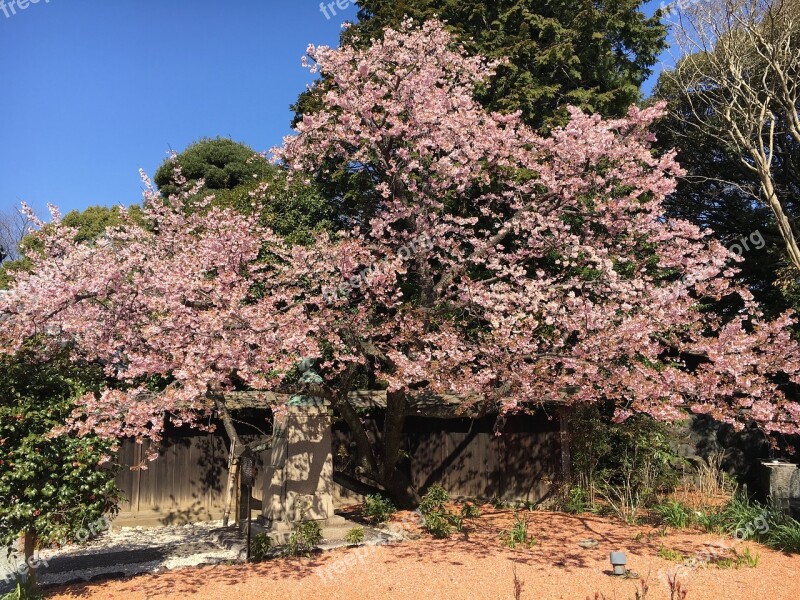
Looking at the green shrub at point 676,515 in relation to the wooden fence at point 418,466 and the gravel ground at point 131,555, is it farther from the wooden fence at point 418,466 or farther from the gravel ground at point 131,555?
the gravel ground at point 131,555

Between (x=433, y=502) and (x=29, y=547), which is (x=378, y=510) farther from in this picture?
(x=29, y=547)

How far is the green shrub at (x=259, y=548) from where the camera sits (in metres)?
8.27

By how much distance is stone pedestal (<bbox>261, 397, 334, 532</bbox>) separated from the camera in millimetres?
9766

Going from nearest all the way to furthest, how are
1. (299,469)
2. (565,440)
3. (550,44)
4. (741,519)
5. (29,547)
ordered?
1. (29,547)
2. (741,519)
3. (299,469)
4. (565,440)
5. (550,44)

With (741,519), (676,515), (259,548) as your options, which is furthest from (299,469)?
(741,519)

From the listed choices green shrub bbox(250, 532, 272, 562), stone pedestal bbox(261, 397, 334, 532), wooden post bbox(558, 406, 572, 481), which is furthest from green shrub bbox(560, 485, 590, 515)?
green shrub bbox(250, 532, 272, 562)

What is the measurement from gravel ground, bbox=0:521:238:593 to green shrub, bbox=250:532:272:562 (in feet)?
1.20

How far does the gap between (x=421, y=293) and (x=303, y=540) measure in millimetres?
4718

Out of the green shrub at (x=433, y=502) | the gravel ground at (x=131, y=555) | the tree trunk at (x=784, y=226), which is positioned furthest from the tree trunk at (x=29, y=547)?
the tree trunk at (x=784, y=226)

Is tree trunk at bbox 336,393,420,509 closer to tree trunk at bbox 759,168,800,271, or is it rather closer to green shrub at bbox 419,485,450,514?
green shrub at bbox 419,485,450,514

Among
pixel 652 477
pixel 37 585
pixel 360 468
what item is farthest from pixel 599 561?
pixel 37 585

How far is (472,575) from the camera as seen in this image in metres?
7.33

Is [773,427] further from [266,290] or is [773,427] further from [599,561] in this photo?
[266,290]

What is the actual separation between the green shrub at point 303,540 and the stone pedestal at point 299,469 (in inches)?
39.7
